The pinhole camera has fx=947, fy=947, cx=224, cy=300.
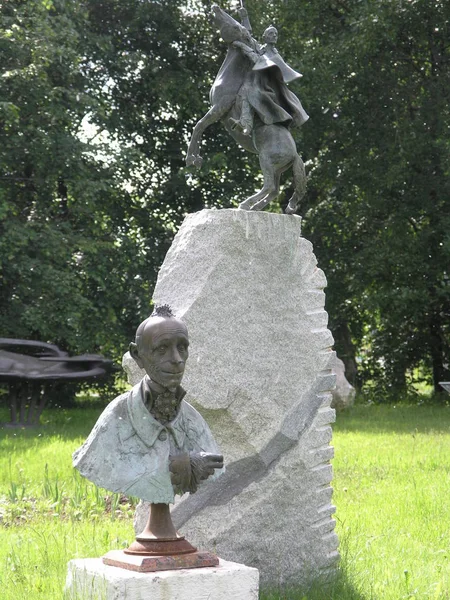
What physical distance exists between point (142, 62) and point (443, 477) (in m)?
12.7

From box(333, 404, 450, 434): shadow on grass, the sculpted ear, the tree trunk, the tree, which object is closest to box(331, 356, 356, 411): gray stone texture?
box(333, 404, 450, 434): shadow on grass

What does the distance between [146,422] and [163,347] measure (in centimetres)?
37

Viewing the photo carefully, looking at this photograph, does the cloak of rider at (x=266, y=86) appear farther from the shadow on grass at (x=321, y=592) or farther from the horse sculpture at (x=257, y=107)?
the shadow on grass at (x=321, y=592)

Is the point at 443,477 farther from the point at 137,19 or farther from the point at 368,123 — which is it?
the point at 137,19

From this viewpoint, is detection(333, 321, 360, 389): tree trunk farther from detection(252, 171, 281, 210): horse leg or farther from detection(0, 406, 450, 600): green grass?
detection(252, 171, 281, 210): horse leg

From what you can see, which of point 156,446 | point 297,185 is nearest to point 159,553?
point 156,446

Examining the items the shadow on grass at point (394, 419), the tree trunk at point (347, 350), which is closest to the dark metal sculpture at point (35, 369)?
the shadow on grass at point (394, 419)

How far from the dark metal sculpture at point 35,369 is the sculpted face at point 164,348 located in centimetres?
1047

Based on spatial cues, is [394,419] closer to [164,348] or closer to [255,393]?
[255,393]

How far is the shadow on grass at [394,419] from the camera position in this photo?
1373cm

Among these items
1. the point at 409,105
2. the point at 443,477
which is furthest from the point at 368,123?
the point at 443,477

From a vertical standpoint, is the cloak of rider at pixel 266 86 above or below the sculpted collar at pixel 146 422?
above

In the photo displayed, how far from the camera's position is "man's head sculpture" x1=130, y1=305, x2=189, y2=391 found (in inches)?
150

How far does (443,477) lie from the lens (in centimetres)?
905
